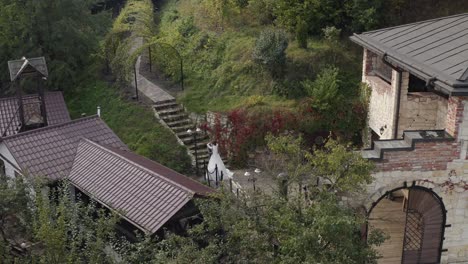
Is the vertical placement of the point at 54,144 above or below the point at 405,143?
below

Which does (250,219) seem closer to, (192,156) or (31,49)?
(192,156)

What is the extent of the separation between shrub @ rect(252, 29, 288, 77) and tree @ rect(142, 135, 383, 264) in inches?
363

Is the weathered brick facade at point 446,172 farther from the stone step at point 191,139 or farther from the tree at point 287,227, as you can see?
the stone step at point 191,139

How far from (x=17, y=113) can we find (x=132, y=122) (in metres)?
4.24

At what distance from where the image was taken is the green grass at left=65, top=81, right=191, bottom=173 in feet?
60.6

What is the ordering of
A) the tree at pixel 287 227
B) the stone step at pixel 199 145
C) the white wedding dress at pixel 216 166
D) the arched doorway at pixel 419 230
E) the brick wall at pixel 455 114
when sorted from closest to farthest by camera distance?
the tree at pixel 287 227, the brick wall at pixel 455 114, the arched doorway at pixel 419 230, the white wedding dress at pixel 216 166, the stone step at pixel 199 145

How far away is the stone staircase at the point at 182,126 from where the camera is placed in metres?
18.9

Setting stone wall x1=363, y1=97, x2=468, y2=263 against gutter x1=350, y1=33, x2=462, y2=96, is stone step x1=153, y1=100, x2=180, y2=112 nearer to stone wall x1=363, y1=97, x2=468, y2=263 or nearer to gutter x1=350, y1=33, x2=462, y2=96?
gutter x1=350, y1=33, x2=462, y2=96

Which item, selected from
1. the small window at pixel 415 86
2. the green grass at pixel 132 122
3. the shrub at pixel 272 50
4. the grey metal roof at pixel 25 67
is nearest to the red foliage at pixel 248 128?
the green grass at pixel 132 122

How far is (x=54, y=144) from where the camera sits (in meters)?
15.2

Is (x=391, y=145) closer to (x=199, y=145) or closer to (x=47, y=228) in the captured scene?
(x=47, y=228)

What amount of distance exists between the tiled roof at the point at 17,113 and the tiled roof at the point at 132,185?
14.0ft

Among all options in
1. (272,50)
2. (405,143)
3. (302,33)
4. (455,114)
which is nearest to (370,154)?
(405,143)

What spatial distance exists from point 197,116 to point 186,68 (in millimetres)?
3541
